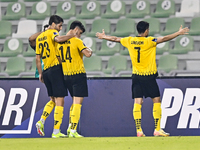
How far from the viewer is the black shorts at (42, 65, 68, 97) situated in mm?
5727

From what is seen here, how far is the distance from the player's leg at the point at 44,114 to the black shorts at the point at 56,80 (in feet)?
1.06

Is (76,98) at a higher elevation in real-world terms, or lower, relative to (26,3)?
lower

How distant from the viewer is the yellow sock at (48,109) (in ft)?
19.4

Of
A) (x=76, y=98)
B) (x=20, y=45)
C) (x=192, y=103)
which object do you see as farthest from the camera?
(x=20, y=45)

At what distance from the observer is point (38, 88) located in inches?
252

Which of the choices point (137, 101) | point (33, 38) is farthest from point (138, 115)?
point (33, 38)

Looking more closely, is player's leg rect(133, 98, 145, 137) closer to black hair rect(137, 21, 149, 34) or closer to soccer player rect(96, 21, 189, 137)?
soccer player rect(96, 21, 189, 137)

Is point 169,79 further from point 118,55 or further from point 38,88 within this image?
point 118,55

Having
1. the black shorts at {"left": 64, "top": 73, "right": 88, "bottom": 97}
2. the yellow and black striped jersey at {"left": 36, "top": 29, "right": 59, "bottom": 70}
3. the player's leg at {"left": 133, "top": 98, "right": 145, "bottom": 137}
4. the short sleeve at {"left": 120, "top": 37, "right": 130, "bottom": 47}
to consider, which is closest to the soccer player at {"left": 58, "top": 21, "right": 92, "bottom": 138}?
the black shorts at {"left": 64, "top": 73, "right": 88, "bottom": 97}

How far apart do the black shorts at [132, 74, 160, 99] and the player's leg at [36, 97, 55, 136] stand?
53.0 inches

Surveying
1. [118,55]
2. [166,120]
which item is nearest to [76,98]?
[166,120]

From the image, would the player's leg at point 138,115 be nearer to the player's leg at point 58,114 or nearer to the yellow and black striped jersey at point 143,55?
the yellow and black striped jersey at point 143,55

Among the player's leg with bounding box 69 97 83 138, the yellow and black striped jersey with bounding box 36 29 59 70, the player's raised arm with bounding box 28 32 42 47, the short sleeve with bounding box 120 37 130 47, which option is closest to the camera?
the player's leg with bounding box 69 97 83 138

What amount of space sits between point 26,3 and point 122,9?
322 centimetres
